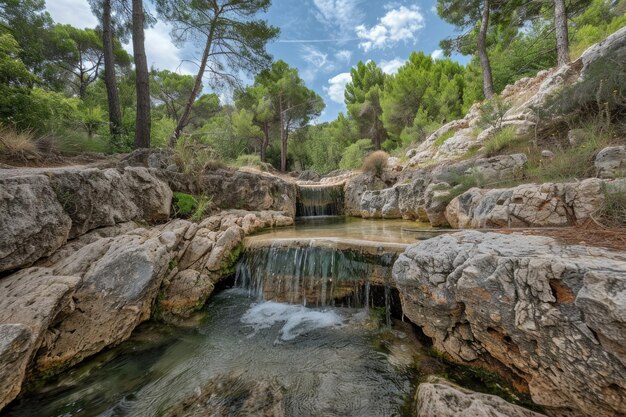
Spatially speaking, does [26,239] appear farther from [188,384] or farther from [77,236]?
[188,384]

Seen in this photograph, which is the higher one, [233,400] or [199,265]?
[199,265]

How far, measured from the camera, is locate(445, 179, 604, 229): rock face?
8.11 feet

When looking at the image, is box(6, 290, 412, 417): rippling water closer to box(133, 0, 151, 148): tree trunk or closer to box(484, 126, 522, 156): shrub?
box(484, 126, 522, 156): shrub

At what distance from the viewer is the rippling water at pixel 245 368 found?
195 cm

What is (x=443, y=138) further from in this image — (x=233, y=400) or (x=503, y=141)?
(x=233, y=400)

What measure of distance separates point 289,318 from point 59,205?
3.43m

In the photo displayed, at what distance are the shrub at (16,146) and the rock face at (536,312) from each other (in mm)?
6681

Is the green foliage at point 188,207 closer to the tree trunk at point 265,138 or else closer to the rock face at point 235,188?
the rock face at point 235,188

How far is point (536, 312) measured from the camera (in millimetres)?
1527

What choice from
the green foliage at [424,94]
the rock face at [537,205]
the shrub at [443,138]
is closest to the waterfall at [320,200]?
the shrub at [443,138]

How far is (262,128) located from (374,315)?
18.1 metres

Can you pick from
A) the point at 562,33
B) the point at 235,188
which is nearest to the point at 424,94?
the point at 562,33

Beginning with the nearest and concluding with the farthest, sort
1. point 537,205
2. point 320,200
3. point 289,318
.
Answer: point 537,205 → point 289,318 → point 320,200

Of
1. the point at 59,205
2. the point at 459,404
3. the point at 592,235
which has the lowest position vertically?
the point at 459,404
